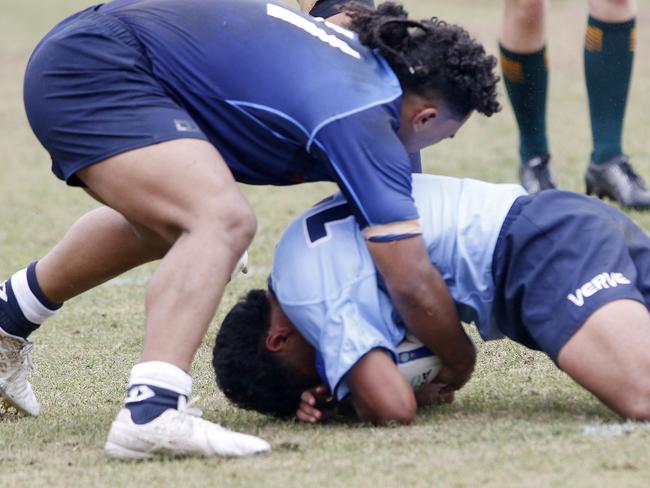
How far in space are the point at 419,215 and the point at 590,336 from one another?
49 cm

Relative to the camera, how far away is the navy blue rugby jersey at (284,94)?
2.93 metres

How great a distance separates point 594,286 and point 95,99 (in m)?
1.24

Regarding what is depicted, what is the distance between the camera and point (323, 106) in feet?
9.68

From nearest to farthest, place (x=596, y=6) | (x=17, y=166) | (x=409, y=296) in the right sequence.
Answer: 1. (x=409, y=296)
2. (x=596, y=6)
3. (x=17, y=166)

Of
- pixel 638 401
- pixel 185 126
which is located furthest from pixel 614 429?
pixel 185 126

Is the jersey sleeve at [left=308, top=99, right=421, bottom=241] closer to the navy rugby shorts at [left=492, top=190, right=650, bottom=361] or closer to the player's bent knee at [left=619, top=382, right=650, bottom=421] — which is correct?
the navy rugby shorts at [left=492, top=190, right=650, bottom=361]

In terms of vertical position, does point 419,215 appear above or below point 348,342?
above

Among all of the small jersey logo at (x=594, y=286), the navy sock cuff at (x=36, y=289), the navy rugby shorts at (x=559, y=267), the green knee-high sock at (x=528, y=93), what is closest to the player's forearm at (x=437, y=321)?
the navy rugby shorts at (x=559, y=267)

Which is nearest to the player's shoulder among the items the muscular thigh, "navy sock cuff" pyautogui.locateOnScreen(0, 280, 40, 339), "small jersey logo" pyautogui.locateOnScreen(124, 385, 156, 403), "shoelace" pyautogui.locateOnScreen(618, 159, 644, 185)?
the muscular thigh

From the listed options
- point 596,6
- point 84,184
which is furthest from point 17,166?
point 84,184

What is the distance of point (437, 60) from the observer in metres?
3.15

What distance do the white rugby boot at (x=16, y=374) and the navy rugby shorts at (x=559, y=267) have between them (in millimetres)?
1224

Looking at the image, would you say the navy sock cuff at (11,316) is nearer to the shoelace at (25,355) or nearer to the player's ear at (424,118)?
the shoelace at (25,355)

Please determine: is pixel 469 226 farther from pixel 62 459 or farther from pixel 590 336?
pixel 62 459
